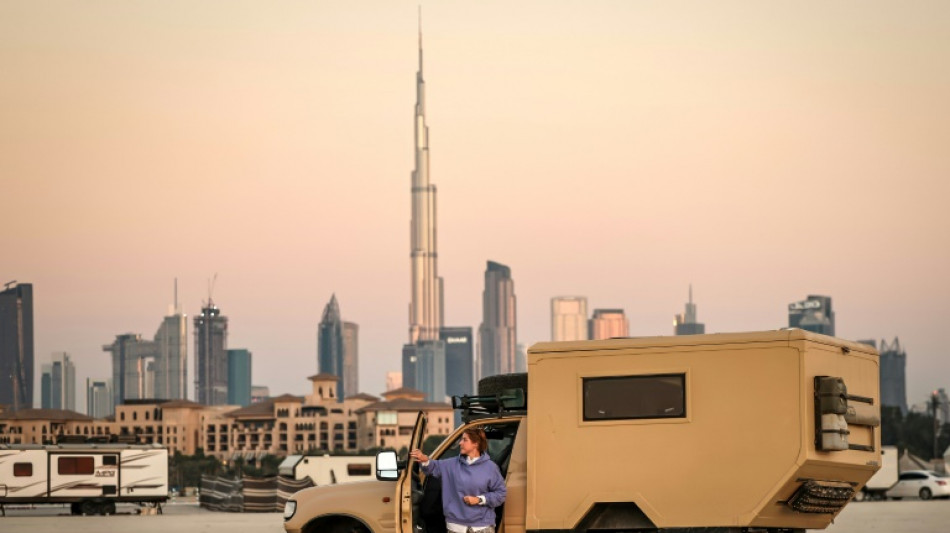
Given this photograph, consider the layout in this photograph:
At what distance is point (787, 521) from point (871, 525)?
2572 cm

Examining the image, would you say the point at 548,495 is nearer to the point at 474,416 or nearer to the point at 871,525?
the point at 474,416

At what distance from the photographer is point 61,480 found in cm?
5753

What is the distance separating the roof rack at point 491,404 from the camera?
16031 millimetres

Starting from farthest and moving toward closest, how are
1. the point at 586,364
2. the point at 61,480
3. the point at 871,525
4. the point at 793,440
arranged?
1. the point at 61,480
2. the point at 871,525
3. the point at 586,364
4. the point at 793,440

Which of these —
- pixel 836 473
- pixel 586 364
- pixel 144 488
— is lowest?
pixel 144 488

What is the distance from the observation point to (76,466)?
57875 millimetres

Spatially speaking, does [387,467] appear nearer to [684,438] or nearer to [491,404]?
[491,404]

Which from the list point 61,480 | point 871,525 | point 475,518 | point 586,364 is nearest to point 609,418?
point 586,364

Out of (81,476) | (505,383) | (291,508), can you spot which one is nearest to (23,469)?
(81,476)

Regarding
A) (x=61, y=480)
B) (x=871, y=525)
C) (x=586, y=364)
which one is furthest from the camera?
(x=61, y=480)

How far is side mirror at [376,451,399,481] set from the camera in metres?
15.3

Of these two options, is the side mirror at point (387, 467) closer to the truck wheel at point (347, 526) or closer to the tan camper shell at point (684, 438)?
the tan camper shell at point (684, 438)

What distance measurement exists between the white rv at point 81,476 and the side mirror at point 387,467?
145 feet

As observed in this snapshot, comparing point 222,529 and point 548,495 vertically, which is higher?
point 548,495
